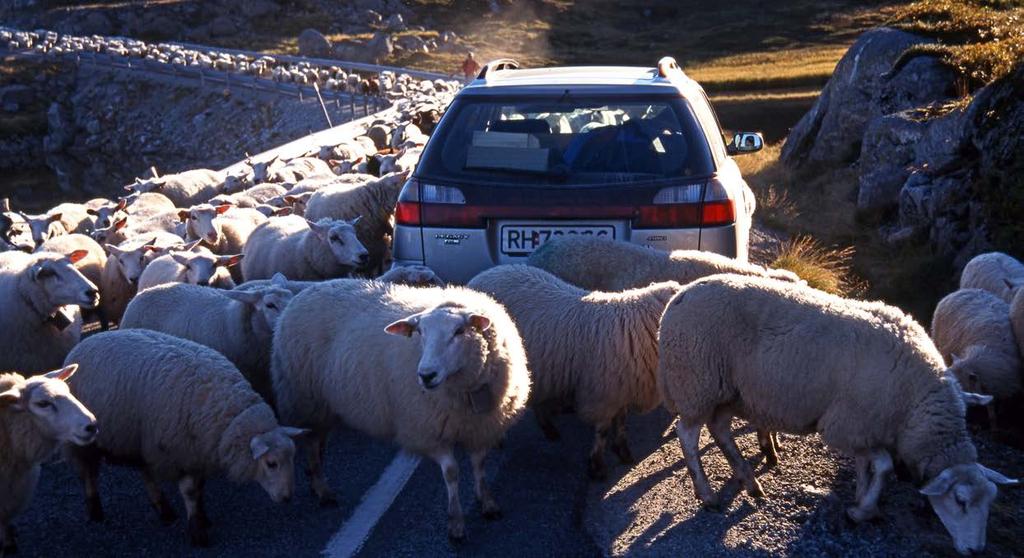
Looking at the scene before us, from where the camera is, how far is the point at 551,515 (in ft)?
19.0

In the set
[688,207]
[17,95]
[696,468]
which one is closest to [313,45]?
[17,95]

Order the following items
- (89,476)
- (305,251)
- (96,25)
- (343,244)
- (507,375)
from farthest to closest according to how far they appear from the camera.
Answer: (96,25)
(305,251)
(343,244)
(89,476)
(507,375)

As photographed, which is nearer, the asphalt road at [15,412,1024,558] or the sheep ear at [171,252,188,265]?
the asphalt road at [15,412,1024,558]

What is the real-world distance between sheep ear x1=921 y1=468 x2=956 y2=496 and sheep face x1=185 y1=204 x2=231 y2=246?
8.11 metres

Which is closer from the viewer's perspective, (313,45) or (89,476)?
(89,476)

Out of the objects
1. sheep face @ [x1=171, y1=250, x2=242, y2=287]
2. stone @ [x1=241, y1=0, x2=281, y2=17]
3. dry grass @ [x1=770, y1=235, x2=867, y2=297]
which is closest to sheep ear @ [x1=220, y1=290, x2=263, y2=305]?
sheep face @ [x1=171, y1=250, x2=242, y2=287]

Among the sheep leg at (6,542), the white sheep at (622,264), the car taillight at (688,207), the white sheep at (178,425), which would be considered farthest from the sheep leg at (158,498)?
the car taillight at (688,207)

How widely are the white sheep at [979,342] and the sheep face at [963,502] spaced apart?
6.78ft

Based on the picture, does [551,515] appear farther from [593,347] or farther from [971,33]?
[971,33]

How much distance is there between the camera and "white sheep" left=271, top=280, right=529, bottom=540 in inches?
230

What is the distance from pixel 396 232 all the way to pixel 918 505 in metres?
3.69

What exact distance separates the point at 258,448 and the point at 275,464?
14 cm

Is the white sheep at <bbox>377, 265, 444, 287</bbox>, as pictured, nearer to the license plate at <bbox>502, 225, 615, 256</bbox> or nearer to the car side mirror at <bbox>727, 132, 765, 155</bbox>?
the license plate at <bbox>502, 225, 615, 256</bbox>

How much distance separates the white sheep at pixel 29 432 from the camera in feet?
19.1
